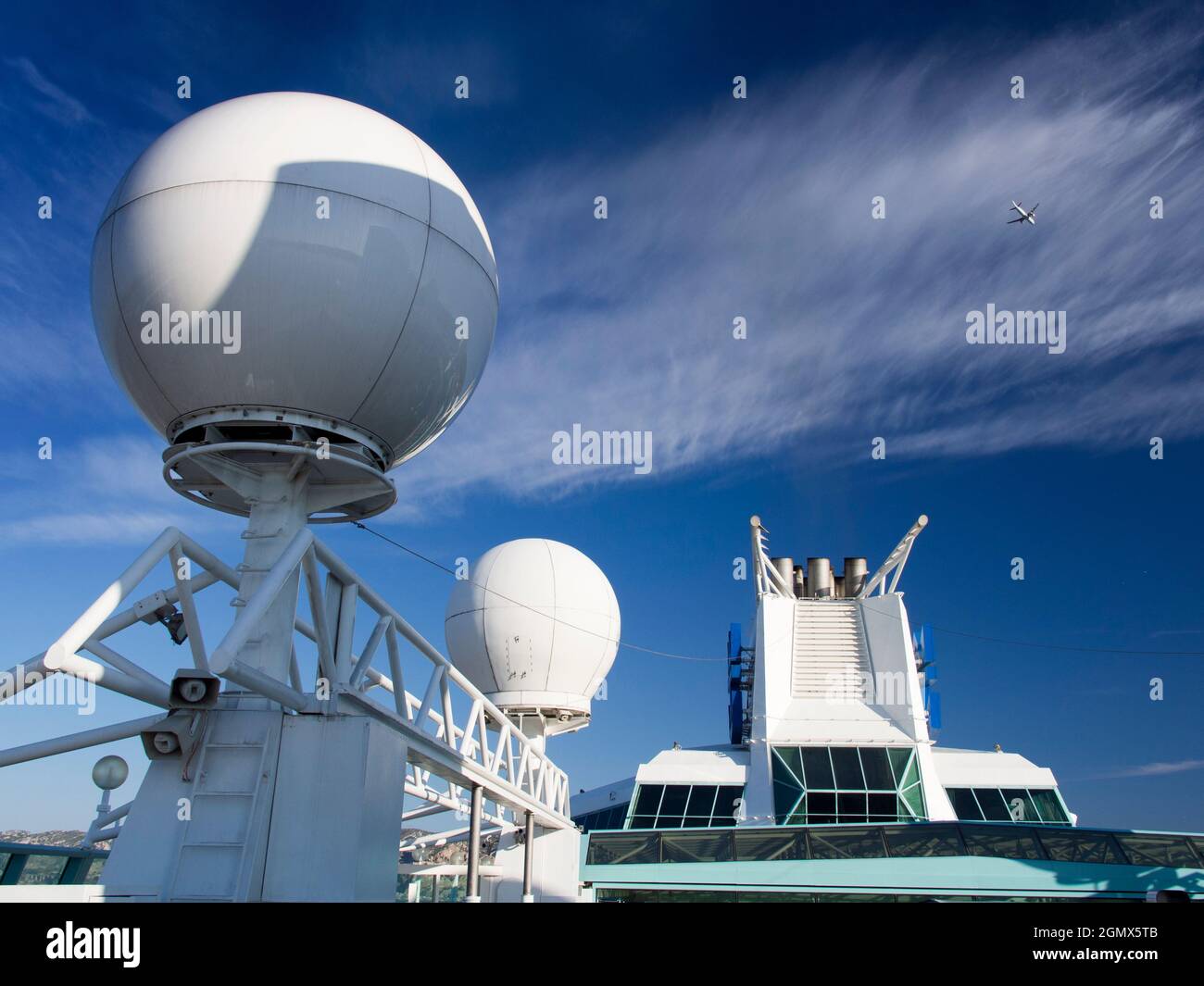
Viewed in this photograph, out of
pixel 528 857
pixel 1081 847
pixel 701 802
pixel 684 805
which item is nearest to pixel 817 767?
pixel 701 802

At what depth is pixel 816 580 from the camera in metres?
39.2

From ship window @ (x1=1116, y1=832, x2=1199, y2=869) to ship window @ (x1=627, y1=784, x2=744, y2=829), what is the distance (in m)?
11.3

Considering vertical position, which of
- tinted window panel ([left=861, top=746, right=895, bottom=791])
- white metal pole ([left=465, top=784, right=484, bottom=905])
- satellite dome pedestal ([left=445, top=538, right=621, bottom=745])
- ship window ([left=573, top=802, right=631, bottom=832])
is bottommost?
white metal pole ([left=465, top=784, right=484, bottom=905])

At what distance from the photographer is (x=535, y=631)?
21969mm

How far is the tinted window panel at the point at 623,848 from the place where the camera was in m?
19.6

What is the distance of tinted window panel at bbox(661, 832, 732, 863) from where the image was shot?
62.5 feet

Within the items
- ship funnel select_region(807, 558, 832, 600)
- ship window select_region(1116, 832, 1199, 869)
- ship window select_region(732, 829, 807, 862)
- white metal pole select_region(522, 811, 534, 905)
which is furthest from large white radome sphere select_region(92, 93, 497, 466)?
ship funnel select_region(807, 558, 832, 600)

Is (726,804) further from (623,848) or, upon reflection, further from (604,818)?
(623,848)

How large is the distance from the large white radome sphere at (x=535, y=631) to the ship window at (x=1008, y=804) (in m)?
13.3

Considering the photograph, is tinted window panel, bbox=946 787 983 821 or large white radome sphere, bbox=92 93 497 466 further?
tinted window panel, bbox=946 787 983 821

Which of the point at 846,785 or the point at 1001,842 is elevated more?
the point at 846,785

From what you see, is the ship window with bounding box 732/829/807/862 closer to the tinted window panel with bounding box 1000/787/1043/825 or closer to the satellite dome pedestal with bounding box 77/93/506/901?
the satellite dome pedestal with bounding box 77/93/506/901

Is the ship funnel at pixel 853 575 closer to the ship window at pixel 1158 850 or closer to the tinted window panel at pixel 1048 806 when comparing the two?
the tinted window panel at pixel 1048 806

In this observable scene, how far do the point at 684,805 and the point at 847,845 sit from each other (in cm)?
986
